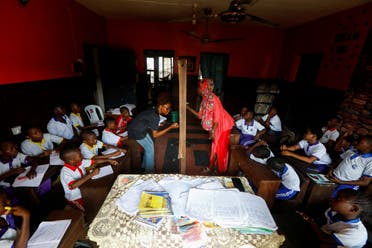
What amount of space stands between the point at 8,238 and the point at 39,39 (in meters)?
2.85

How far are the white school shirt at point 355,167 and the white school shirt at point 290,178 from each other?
65cm

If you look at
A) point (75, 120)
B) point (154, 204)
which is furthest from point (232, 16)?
point (75, 120)

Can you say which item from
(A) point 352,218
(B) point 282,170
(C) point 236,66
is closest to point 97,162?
(B) point 282,170

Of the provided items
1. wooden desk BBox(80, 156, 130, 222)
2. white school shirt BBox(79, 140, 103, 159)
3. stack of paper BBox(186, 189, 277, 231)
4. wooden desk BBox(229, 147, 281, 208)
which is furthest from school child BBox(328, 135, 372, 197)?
white school shirt BBox(79, 140, 103, 159)

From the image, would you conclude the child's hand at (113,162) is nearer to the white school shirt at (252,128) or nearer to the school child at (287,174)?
the school child at (287,174)

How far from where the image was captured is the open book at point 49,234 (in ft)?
3.30

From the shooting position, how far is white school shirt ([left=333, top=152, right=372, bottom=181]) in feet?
6.51

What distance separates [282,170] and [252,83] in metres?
4.61

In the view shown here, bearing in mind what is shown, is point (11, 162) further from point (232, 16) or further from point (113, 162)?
point (232, 16)

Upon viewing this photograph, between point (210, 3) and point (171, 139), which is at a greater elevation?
point (210, 3)

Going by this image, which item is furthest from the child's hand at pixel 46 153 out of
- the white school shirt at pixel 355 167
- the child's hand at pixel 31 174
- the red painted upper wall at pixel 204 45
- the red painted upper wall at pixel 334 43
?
the red painted upper wall at pixel 334 43

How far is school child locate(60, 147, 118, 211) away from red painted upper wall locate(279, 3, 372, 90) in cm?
474

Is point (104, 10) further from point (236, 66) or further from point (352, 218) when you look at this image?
point (352, 218)

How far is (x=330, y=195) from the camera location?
2148 mm
